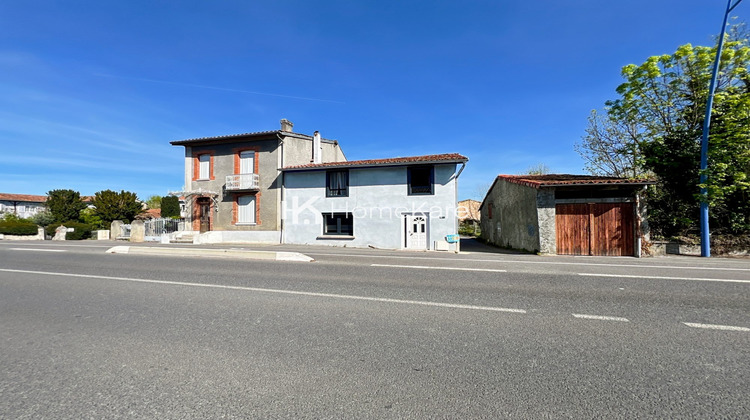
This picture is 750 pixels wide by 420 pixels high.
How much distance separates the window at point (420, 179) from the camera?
17.5 m

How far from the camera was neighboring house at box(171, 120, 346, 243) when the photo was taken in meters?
20.7

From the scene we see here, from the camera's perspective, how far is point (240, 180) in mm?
21141

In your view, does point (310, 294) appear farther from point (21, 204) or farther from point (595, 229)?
point (21, 204)

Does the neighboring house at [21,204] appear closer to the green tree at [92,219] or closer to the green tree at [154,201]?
the green tree at [154,201]

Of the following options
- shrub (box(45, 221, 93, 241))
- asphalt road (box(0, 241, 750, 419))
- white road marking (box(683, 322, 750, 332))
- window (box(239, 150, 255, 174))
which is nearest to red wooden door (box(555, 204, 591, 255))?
asphalt road (box(0, 241, 750, 419))

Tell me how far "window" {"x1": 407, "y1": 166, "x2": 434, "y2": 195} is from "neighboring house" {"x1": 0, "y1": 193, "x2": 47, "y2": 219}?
62.0 m

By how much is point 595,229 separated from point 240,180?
20036 mm

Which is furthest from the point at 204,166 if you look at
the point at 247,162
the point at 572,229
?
the point at 572,229

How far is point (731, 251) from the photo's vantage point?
1245 centimetres

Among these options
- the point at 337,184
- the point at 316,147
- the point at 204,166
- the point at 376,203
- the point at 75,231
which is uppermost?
the point at 316,147

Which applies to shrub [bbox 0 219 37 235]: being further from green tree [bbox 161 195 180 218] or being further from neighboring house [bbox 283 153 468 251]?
neighboring house [bbox 283 153 468 251]

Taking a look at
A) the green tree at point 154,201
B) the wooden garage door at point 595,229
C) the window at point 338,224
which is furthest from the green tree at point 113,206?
the green tree at point 154,201

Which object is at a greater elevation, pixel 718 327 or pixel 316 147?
pixel 316 147

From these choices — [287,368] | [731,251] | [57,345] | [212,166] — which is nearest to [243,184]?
[212,166]
